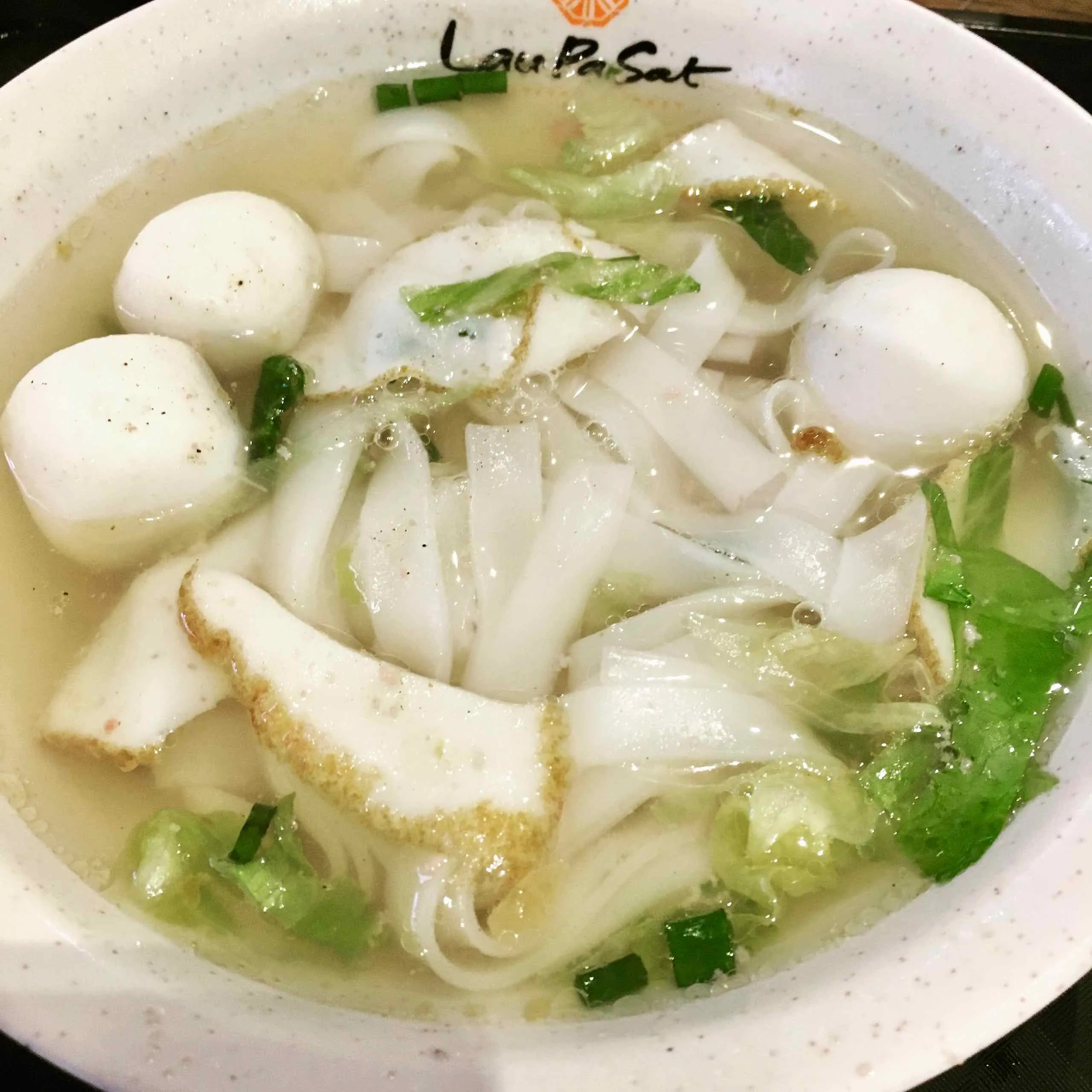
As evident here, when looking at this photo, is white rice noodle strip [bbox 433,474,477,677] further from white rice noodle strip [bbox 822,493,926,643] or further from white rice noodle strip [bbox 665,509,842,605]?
white rice noodle strip [bbox 822,493,926,643]

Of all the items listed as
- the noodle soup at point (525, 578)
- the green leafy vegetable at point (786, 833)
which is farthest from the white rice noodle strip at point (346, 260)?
the green leafy vegetable at point (786, 833)

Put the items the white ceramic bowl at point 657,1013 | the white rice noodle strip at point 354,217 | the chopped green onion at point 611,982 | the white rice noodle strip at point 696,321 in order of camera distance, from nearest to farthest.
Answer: the white ceramic bowl at point 657,1013, the chopped green onion at point 611,982, the white rice noodle strip at point 696,321, the white rice noodle strip at point 354,217

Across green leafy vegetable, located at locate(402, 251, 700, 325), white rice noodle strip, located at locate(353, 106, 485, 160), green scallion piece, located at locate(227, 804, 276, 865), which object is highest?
white rice noodle strip, located at locate(353, 106, 485, 160)

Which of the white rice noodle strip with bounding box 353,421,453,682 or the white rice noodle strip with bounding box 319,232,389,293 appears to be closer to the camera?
the white rice noodle strip with bounding box 353,421,453,682

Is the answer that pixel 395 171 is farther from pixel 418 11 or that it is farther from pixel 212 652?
pixel 212 652

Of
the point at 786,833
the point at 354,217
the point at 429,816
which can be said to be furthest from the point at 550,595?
the point at 354,217

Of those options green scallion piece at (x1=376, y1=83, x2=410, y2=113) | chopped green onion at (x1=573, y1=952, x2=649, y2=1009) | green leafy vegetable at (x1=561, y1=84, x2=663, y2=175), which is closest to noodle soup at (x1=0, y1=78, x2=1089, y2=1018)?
chopped green onion at (x1=573, y1=952, x2=649, y2=1009)

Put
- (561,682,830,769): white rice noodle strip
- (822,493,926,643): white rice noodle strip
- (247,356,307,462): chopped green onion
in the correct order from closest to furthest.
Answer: (561,682,830,769): white rice noodle strip < (822,493,926,643): white rice noodle strip < (247,356,307,462): chopped green onion

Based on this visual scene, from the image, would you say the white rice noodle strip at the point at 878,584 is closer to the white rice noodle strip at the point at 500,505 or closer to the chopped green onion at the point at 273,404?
the white rice noodle strip at the point at 500,505
